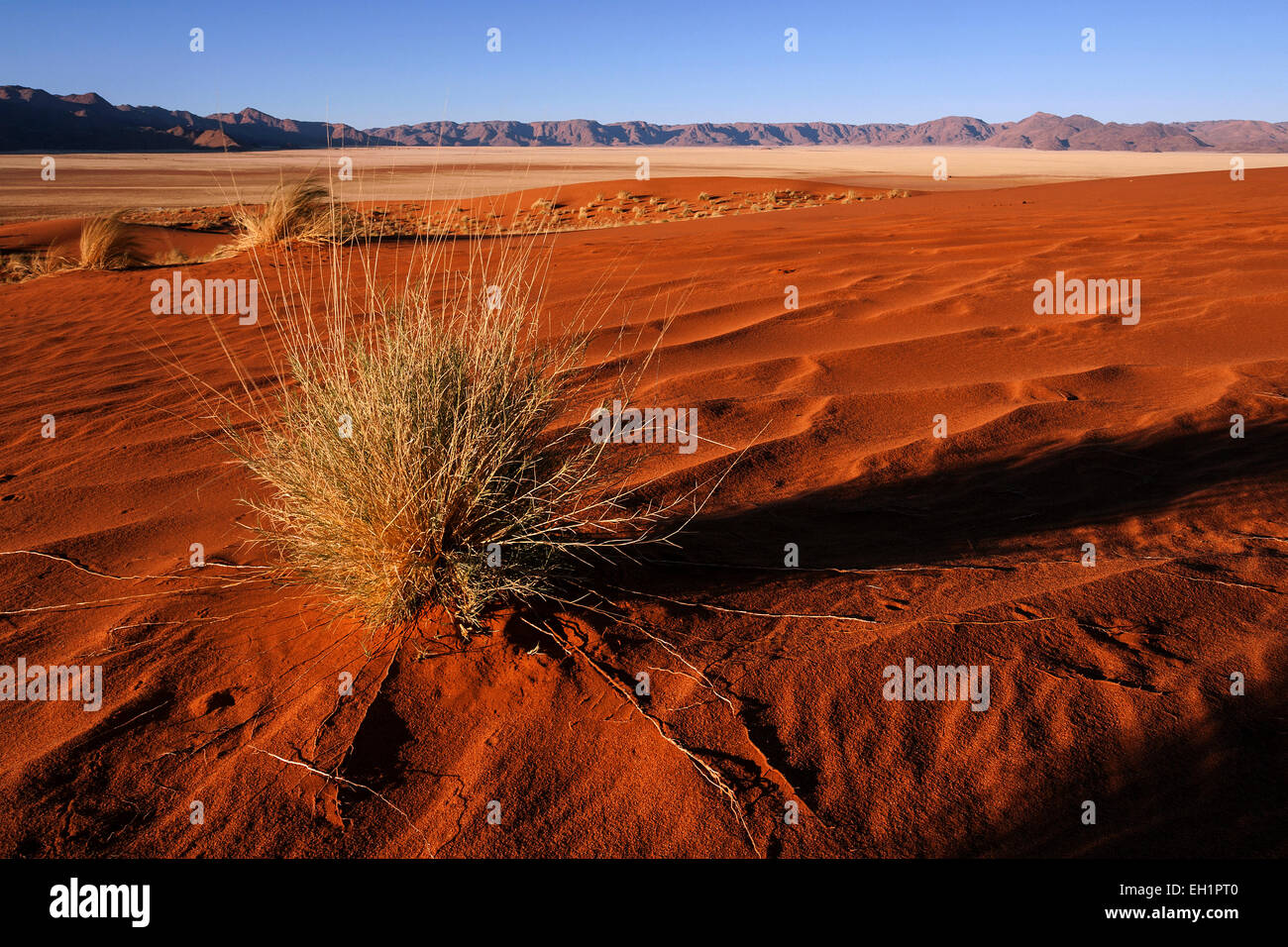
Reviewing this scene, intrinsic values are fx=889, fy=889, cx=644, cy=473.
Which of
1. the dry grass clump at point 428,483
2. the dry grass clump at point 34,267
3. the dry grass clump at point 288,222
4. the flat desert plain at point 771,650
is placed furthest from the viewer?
the dry grass clump at point 34,267

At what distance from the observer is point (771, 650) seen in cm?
240

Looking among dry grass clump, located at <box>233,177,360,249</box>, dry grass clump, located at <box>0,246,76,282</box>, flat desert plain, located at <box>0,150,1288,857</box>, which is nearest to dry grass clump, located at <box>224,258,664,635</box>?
flat desert plain, located at <box>0,150,1288,857</box>

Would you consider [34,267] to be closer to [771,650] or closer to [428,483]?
[428,483]

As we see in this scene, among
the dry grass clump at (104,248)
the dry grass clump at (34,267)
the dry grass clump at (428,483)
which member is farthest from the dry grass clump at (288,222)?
the dry grass clump at (428,483)

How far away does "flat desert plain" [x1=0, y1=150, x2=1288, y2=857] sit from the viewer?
6.21 ft

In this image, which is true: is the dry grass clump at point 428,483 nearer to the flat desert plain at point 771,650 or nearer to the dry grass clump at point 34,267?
the flat desert plain at point 771,650

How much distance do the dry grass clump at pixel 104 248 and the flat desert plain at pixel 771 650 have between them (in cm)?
598

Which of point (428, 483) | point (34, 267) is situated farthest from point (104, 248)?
point (428, 483)

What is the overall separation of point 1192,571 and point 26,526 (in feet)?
13.3

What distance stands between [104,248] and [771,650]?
10.3 m

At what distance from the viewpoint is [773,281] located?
703 cm

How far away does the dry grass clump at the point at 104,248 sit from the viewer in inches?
390

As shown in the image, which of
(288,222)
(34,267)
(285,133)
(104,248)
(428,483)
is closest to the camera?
(428,483)
